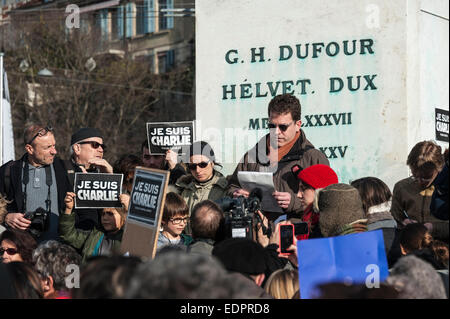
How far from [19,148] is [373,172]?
24.1 metres

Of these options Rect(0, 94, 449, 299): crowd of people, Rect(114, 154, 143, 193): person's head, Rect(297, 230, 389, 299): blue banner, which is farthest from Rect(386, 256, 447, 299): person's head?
Rect(114, 154, 143, 193): person's head

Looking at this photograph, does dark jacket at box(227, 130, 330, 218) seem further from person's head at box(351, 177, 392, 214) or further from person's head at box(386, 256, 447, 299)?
person's head at box(386, 256, 447, 299)

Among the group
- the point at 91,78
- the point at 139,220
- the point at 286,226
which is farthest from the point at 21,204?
the point at 91,78

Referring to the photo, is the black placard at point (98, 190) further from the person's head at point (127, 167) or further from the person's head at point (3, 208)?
the person's head at point (3, 208)

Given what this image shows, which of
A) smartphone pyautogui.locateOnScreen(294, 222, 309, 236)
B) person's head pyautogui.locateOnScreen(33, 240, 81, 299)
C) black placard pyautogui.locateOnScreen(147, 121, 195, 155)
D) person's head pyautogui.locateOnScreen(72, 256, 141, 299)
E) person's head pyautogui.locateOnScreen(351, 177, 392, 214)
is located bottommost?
person's head pyautogui.locateOnScreen(33, 240, 81, 299)

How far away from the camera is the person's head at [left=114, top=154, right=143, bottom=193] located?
755 cm

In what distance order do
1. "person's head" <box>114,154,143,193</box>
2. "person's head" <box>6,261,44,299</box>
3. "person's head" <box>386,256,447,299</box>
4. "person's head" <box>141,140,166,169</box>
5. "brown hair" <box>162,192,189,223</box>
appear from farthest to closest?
"person's head" <box>141,140,166,169</box>
"person's head" <box>114,154,143,193</box>
"brown hair" <box>162,192,189,223</box>
"person's head" <box>6,261,44,299</box>
"person's head" <box>386,256,447,299</box>

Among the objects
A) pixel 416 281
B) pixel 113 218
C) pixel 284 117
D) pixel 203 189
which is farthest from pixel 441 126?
pixel 416 281

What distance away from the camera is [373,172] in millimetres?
8852

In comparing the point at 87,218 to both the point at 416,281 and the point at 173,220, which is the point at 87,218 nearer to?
the point at 173,220

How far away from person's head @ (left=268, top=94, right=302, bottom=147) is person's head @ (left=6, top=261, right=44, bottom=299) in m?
2.97

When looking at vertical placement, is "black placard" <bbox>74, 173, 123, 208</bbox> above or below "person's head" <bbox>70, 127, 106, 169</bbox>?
below

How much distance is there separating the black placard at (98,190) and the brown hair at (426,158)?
89.3 inches

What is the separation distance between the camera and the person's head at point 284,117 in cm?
682
